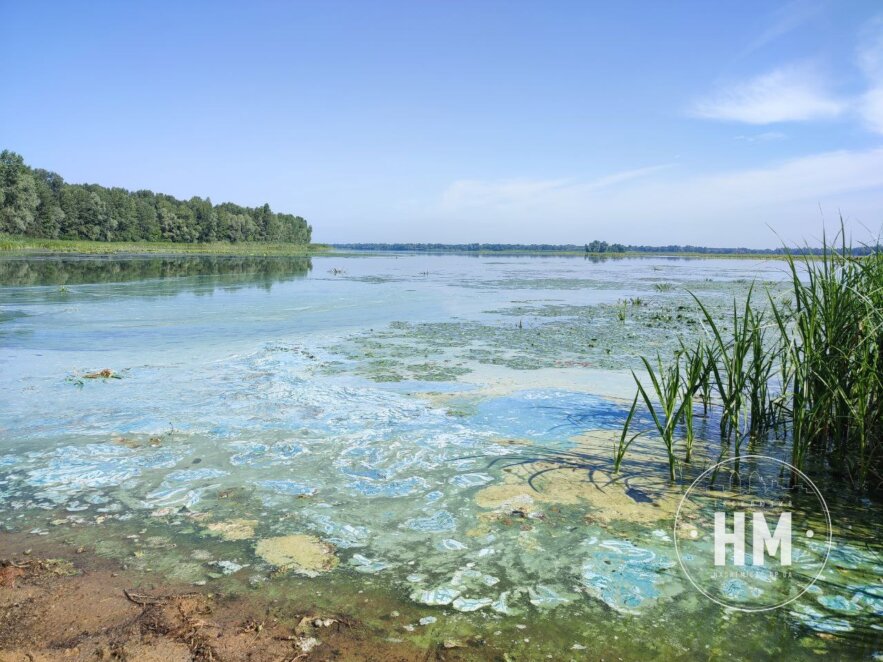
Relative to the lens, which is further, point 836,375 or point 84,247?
point 84,247

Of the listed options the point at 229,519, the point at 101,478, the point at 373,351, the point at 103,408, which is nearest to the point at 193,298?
the point at 373,351

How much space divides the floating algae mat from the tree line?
52711 mm

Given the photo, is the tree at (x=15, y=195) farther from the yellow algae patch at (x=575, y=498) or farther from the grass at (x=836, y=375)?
the grass at (x=836, y=375)

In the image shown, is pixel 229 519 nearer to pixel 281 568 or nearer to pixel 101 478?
pixel 281 568

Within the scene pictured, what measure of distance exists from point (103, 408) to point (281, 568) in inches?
166

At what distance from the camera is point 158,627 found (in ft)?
8.50

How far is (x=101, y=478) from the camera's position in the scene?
172 inches

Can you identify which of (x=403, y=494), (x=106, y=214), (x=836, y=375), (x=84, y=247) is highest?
(x=106, y=214)

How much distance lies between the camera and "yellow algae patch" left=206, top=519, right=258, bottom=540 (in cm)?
352

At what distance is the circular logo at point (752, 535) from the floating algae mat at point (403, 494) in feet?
0.21

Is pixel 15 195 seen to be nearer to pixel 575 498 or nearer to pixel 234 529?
pixel 234 529

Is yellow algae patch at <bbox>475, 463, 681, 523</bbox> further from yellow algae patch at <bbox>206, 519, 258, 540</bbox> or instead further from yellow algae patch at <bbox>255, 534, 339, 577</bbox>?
yellow algae patch at <bbox>206, 519, 258, 540</bbox>

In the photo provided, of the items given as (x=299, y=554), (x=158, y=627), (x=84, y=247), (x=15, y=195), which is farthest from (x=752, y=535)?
(x=15, y=195)

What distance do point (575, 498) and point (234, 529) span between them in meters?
2.37
